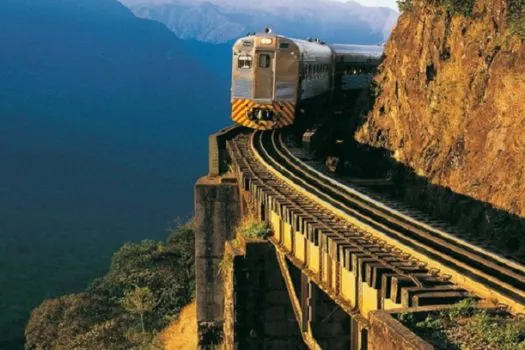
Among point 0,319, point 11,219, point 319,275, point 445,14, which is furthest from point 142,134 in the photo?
point 319,275

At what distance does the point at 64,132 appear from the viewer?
520 feet

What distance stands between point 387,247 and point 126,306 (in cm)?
2255

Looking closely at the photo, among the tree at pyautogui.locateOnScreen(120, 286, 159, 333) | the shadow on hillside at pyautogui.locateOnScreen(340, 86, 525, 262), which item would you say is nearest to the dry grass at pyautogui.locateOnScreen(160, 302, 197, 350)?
the tree at pyautogui.locateOnScreen(120, 286, 159, 333)

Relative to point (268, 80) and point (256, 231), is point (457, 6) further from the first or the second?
point (256, 231)

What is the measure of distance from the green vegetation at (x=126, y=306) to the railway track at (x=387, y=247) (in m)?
11.9

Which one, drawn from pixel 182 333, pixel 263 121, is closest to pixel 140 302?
pixel 182 333

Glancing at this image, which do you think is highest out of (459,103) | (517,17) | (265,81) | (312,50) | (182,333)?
(517,17)

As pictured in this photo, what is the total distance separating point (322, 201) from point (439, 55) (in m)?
11.3

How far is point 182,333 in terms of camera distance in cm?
2452

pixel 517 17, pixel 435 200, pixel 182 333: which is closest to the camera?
pixel 517 17

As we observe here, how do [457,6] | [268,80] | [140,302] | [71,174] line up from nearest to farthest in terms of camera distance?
[457,6] → [268,80] → [140,302] → [71,174]

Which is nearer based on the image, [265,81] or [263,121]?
[265,81]

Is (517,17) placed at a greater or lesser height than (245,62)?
greater

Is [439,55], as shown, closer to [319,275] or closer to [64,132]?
[319,275]
